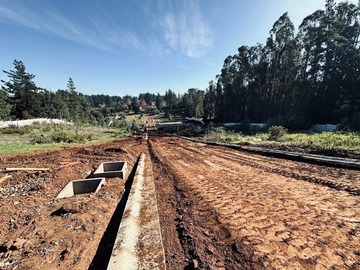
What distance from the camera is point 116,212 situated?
4871mm

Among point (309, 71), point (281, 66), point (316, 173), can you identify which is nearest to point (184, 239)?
point (316, 173)

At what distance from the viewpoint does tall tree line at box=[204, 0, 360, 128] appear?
2527 centimetres

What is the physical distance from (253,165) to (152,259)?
7.19 meters

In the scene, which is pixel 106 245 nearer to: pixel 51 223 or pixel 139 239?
pixel 139 239

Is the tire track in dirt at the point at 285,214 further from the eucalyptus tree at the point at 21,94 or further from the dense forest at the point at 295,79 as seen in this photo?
the eucalyptus tree at the point at 21,94

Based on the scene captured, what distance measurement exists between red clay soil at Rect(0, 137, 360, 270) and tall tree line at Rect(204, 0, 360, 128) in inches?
765

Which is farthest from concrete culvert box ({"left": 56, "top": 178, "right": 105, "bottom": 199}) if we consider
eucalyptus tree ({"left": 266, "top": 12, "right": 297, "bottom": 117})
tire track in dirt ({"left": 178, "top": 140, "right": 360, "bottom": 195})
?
eucalyptus tree ({"left": 266, "top": 12, "right": 297, "bottom": 117})

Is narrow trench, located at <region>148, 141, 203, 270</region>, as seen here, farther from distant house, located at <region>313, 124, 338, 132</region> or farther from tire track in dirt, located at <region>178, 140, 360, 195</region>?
distant house, located at <region>313, 124, 338, 132</region>

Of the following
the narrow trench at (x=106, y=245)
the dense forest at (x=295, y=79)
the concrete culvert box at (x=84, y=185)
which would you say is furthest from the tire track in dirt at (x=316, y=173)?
the dense forest at (x=295, y=79)

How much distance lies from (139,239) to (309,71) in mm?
34277

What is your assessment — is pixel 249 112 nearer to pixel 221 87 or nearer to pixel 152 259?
pixel 221 87

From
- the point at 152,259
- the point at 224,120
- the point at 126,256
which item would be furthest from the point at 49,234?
the point at 224,120

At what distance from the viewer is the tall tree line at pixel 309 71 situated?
25.3 meters

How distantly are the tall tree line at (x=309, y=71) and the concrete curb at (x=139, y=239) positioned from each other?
22.4 metres
